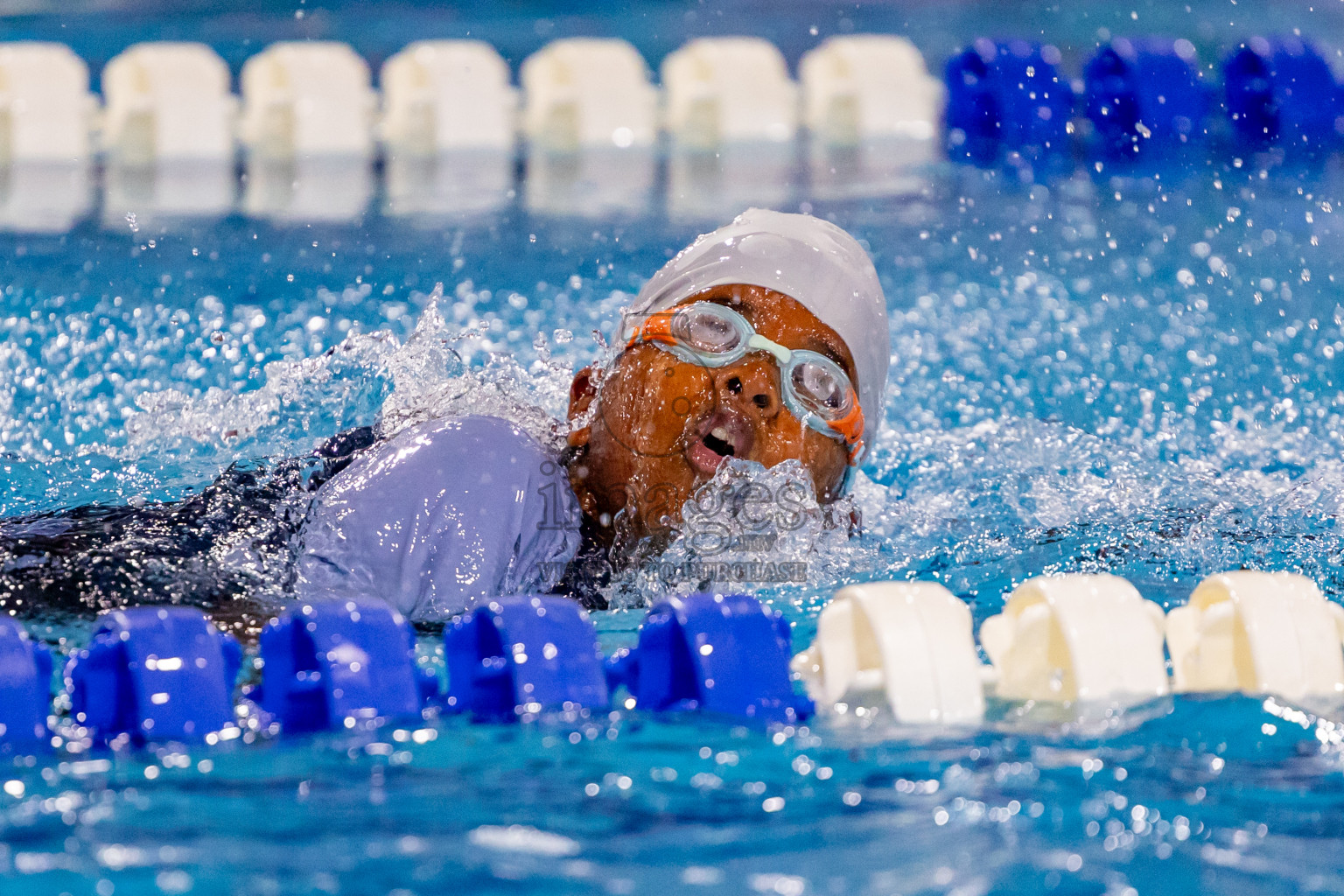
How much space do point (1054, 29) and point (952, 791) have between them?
7.54m

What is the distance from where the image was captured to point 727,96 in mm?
6391

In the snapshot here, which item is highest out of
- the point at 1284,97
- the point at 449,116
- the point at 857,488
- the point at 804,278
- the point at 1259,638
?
the point at 449,116

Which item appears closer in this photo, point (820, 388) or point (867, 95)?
point (820, 388)

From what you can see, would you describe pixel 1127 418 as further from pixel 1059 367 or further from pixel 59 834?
pixel 59 834

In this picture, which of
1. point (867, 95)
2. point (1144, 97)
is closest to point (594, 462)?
point (867, 95)

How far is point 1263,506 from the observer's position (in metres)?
2.86

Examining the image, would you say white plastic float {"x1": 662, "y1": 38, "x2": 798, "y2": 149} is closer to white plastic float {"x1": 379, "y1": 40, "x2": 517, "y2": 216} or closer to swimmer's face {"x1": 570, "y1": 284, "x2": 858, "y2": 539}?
white plastic float {"x1": 379, "y1": 40, "x2": 517, "y2": 216}

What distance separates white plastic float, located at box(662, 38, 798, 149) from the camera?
6.30 meters

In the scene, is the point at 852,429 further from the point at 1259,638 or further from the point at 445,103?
the point at 445,103

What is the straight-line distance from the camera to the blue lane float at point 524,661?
1520mm

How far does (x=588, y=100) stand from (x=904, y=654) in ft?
16.4

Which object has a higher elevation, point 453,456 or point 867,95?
point 867,95

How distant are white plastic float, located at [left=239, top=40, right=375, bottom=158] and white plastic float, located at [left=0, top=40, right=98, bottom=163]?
0.62 m

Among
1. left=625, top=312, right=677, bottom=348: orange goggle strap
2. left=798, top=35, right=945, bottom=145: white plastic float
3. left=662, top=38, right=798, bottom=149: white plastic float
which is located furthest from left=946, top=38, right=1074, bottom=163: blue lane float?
left=625, top=312, right=677, bottom=348: orange goggle strap
